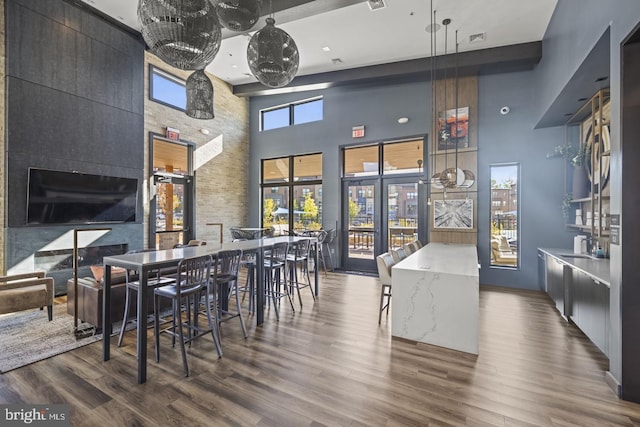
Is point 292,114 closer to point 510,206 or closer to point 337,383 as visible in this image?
point 510,206

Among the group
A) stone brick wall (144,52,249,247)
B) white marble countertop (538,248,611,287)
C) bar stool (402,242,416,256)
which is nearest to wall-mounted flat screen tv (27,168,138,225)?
stone brick wall (144,52,249,247)

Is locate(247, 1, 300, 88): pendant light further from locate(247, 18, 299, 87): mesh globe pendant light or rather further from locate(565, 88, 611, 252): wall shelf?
locate(565, 88, 611, 252): wall shelf

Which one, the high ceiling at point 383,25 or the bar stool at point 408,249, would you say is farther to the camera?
the bar stool at point 408,249

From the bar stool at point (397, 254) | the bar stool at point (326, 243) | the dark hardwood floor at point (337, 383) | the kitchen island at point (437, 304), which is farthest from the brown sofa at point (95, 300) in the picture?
the bar stool at point (326, 243)

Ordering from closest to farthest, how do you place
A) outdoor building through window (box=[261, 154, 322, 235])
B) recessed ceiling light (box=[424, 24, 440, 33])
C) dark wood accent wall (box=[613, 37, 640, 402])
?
dark wood accent wall (box=[613, 37, 640, 402])
recessed ceiling light (box=[424, 24, 440, 33])
outdoor building through window (box=[261, 154, 322, 235])

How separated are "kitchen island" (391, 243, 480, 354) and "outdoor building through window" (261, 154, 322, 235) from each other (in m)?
4.67

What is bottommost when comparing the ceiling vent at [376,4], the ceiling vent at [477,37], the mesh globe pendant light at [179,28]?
the mesh globe pendant light at [179,28]

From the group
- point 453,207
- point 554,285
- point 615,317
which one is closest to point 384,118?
point 453,207

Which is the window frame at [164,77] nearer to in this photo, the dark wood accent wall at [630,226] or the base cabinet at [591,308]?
the dark wood accent wall at [630,226]

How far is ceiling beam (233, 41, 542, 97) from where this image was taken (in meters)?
5.52

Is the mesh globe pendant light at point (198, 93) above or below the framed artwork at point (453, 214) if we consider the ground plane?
above

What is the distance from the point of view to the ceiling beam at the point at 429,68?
18.1ft

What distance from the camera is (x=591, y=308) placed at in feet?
10.3

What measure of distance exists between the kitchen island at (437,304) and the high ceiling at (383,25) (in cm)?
407
